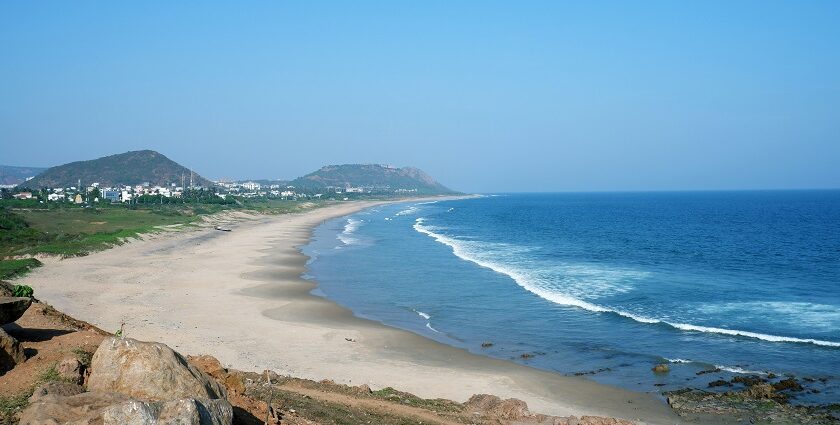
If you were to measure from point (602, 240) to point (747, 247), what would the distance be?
13998mm

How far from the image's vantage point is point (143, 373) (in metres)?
9.38

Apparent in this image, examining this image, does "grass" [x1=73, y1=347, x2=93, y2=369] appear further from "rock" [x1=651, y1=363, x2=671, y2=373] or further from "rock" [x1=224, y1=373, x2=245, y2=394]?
"rock" [x1=651, y1=363, x2=671, y2=373]

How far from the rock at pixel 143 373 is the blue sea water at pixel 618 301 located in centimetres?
1446

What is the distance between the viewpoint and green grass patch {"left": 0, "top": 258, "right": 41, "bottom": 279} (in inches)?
1457

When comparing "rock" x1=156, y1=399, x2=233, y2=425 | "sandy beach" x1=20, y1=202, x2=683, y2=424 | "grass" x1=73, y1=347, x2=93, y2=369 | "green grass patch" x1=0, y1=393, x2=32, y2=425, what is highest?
"rock" x1=156, y1=399, x2=233, y2=425

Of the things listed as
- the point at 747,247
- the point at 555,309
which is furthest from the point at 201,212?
the point at 555,309

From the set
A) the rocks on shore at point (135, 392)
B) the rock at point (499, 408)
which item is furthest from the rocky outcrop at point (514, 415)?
the rocks on shore at point (135, 392)

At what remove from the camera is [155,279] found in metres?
39.6

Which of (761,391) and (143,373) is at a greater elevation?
(143,373)

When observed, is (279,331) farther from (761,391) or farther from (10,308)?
(761,391)

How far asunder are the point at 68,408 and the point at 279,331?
1823 cm

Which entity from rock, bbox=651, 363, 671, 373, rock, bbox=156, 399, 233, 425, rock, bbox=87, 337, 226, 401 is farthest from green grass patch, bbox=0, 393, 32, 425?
rock, bbox=651, 363, 671, 373

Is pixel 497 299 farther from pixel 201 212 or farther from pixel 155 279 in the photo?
pixel 201 212

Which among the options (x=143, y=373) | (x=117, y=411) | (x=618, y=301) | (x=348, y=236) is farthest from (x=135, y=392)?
(x=348, y=236)
